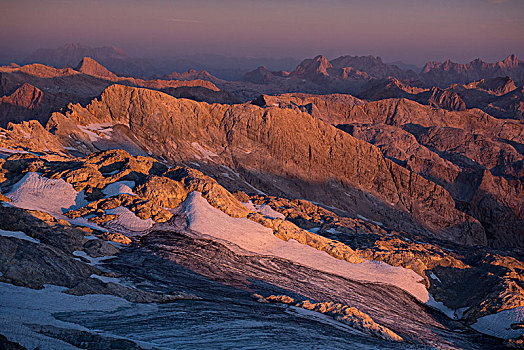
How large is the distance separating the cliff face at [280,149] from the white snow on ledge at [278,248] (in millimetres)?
64161

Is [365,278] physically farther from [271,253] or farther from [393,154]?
[393,154]

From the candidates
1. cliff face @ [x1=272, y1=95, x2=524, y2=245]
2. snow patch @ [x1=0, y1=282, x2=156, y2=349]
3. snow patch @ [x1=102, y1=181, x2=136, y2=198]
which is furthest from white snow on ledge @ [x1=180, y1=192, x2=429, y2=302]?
cliff face @ [x1=272, y1=95, x2=524, y2=245]

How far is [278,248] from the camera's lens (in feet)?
145

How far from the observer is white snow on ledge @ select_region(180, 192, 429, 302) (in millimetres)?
43000

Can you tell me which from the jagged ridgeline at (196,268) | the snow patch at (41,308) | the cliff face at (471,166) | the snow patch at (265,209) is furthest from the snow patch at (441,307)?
the cliff face at (471,166)

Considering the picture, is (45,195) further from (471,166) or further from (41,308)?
(471,166)

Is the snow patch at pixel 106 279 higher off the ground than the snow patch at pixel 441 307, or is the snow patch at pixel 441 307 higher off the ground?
the snow patch at pixel 106 279

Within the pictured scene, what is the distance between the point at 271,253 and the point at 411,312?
14.0 metres

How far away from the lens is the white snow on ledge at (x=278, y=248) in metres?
43.0

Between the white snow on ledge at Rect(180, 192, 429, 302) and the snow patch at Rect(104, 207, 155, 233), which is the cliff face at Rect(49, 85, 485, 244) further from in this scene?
the snow patch at Rect(104, 207, 155, 233)

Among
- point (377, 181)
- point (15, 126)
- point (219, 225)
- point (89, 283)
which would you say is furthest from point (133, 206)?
point (377, 181)


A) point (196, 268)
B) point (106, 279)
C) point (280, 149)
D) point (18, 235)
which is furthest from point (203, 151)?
point (106, 279)

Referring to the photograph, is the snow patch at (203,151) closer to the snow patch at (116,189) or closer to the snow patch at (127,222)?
the snow patch at (116,189)

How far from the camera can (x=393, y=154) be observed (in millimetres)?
166125
